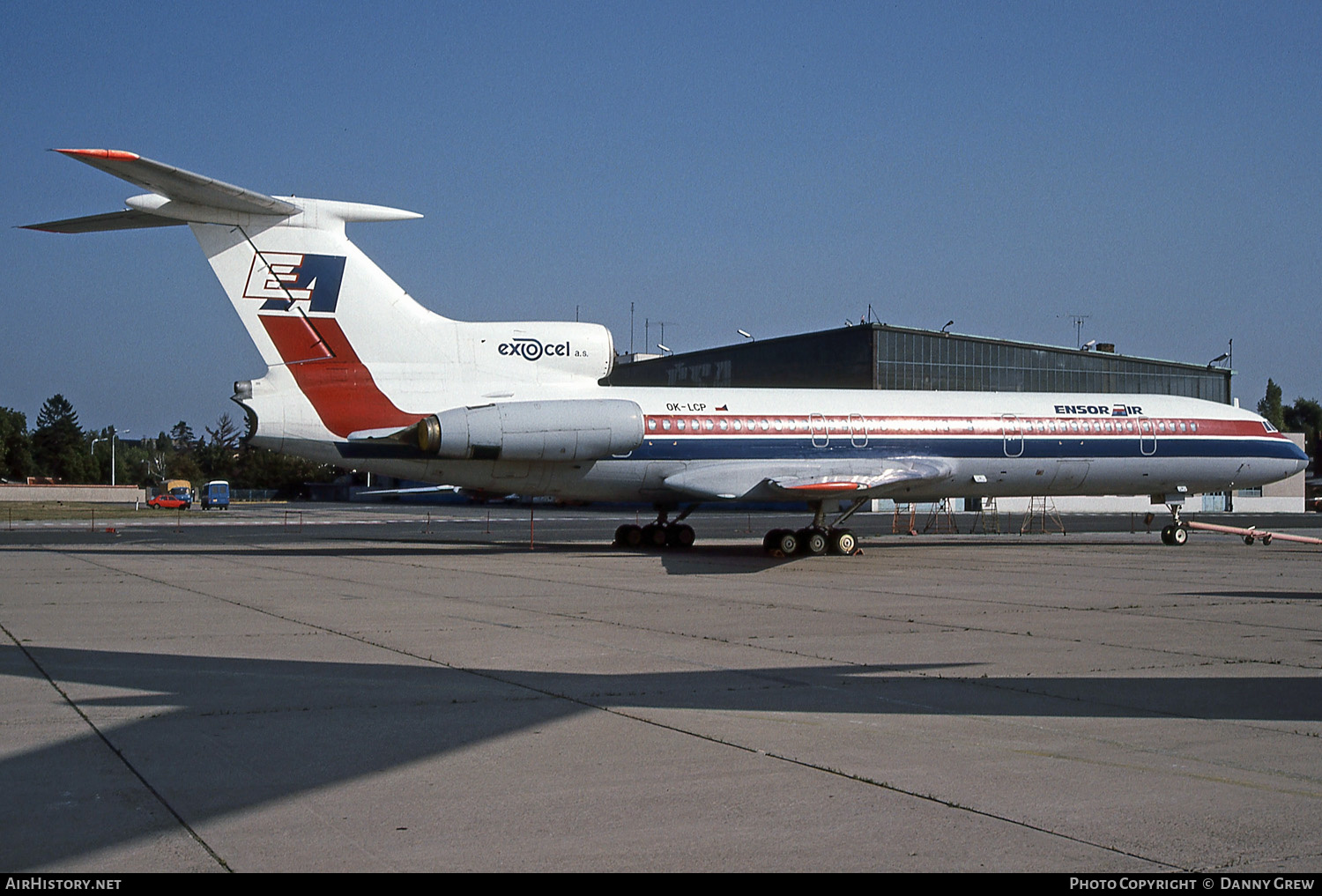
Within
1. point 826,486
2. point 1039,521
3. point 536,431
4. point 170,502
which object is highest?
point 536,431

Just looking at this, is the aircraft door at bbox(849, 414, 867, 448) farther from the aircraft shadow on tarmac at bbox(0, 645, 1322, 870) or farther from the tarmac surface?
the aircraft shadow on tarmac at bbox(0, 645, 1322, 870)

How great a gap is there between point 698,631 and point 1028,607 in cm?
475

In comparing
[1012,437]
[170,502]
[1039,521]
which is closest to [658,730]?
[1012,437]

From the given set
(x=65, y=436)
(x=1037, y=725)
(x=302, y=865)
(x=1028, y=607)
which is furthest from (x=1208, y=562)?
(x=65, y=436)

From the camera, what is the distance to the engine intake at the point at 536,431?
21000 millimetres

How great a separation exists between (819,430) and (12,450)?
114 meters

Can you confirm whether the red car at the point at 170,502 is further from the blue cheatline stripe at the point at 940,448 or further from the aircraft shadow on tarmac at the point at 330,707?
the aircraft shadow on tarmac at the point at 330,707

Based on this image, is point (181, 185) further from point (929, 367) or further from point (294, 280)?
point (929, 367)

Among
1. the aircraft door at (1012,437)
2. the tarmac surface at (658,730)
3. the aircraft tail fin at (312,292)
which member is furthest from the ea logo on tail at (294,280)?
the aircraft door at (1012,437)

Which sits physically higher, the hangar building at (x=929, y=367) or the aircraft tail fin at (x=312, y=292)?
the hangar building at (x=929, y=367)

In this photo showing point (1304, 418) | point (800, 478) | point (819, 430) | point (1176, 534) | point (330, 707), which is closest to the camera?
point (330, 707)

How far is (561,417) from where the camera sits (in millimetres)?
21766

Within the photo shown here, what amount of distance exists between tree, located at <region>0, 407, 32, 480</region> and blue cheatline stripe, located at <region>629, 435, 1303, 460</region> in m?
108

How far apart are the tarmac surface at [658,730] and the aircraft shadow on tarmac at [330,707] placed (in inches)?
1.2
